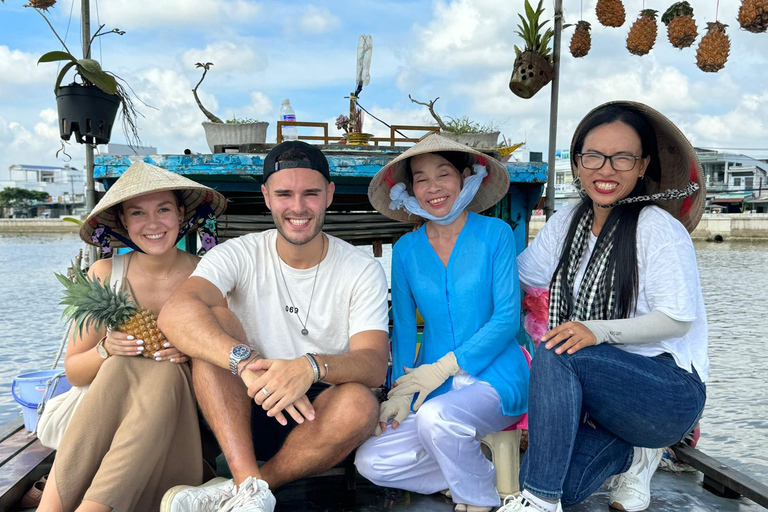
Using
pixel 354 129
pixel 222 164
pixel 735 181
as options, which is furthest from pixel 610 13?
pixel 735 181

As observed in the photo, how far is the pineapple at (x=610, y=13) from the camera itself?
14.5 ft

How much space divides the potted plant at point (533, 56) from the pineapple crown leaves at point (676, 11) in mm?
1172

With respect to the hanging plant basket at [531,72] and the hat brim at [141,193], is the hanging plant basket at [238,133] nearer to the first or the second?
the hat brim at [141,193]

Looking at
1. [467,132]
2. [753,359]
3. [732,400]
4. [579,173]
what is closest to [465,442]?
[579,173]

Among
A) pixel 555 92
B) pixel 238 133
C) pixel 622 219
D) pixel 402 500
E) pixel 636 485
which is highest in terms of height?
pixel 555 92

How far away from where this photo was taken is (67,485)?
7.00 feet

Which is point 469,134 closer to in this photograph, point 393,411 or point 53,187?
point 393,411

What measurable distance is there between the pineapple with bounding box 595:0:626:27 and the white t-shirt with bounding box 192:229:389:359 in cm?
297

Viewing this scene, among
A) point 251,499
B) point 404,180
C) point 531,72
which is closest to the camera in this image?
point 251,499

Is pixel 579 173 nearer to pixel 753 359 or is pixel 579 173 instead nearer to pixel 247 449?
pixel 247 449

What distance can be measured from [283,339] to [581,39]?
3425 millimetres

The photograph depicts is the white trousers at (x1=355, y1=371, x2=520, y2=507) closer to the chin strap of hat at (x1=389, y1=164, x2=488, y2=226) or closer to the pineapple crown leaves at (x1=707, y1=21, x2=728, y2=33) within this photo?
the chin strap of hat at (x1=389, y1=164, x2=488, y2=226)

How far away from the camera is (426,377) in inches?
101

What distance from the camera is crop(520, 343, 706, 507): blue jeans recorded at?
217cm
